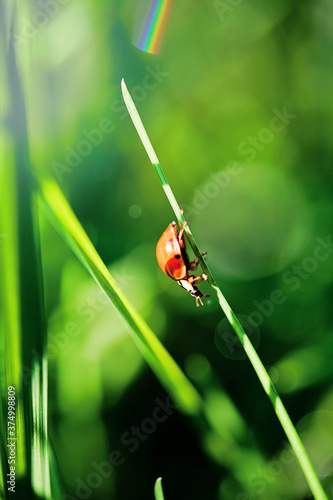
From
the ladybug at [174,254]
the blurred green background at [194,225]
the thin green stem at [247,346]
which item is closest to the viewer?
the thin green stem at [247,346]

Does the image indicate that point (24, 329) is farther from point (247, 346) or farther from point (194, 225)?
point (194, 225)

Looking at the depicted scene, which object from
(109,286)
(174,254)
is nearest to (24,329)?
(109,286)

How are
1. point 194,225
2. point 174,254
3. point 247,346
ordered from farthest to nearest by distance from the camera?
point 194,225 → point 174,254 → point 247,346

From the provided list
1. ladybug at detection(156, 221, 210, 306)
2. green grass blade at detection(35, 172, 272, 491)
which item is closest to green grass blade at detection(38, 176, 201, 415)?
green grass blade at detection(35, 172, 272, 491)

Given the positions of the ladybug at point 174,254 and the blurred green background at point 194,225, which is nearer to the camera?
the ladybug at point 174,254

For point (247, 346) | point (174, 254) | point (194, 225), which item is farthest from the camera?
point (194, 225)

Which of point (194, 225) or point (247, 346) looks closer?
point (247, 346)

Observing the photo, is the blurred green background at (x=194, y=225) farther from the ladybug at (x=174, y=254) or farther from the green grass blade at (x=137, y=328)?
the ladybug at (x=174, y=254)

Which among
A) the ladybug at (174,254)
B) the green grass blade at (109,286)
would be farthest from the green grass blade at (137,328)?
the ladybug at (174,254)

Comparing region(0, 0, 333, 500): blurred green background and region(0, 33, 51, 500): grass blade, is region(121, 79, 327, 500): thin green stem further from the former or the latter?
region(0, 0, 333, 500): blurred green background
